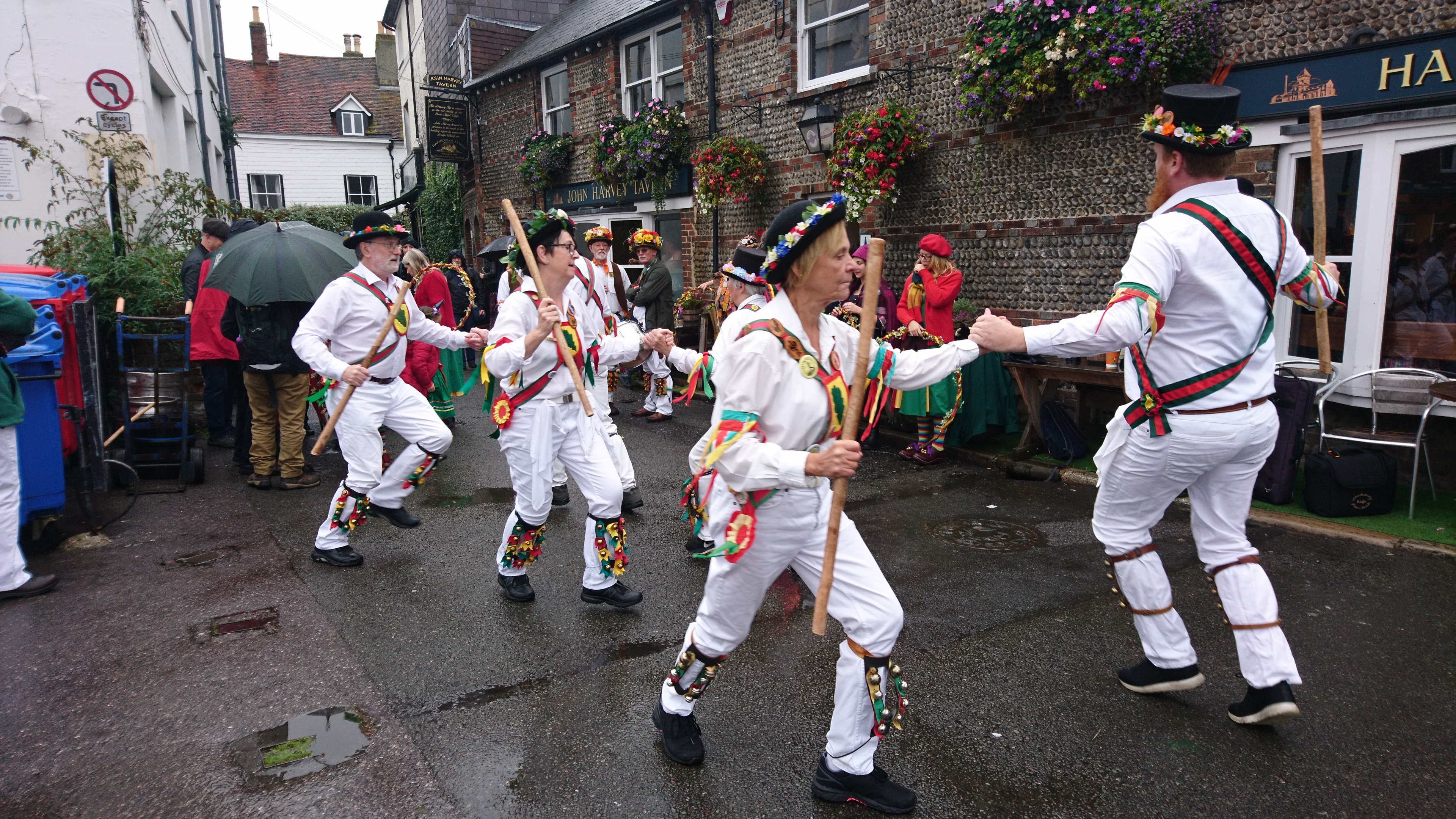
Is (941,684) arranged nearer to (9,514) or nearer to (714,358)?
(714,358)

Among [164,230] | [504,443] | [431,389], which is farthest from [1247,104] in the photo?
[164,230]

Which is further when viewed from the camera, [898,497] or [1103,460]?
[898,497]

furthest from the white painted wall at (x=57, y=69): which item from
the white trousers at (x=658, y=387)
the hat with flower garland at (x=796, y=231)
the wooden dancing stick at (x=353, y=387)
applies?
the hat with flower garland at (x=796, y=231)

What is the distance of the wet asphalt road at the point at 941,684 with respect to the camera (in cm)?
304

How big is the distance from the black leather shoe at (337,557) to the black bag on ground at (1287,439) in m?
5.98

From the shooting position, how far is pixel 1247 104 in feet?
22.4

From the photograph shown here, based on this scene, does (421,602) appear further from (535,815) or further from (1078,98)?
(1078,98)

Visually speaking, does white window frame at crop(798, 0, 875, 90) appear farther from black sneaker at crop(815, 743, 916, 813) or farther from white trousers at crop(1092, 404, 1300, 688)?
black sneaker at crop(815, 743, 916, 813)

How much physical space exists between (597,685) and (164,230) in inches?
370

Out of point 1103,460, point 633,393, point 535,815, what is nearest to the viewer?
point 535,815

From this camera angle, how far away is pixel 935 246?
8.12 m

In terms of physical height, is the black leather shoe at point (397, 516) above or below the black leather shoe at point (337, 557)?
above

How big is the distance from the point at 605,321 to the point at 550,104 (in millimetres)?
14020

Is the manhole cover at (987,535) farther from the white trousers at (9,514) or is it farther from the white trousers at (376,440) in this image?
the white trousers at (9,514)
